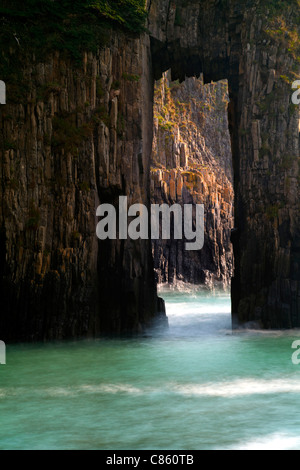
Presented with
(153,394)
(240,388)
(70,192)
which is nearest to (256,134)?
(70,192)

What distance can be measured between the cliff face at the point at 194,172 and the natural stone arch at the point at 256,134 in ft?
96.4

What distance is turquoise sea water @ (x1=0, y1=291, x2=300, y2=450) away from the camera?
9.59m

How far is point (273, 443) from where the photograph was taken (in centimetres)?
912

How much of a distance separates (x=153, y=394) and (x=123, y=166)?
1072 cm

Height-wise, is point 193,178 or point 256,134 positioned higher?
point 193,178


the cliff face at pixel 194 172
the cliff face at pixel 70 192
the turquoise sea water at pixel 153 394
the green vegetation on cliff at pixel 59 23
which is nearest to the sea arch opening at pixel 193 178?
the cliff face at pixel 194 172

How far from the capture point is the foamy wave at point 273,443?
891cm

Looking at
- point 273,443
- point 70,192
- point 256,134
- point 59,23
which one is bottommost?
point 273,443

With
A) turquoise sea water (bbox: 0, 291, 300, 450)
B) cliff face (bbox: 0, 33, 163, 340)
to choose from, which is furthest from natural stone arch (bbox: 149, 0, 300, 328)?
cliff face (bbox: 0, 33, 163, 340)

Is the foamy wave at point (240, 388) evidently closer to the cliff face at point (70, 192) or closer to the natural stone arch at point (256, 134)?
the cliff face at point (70, 192)

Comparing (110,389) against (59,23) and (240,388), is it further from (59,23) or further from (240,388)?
(59,23)

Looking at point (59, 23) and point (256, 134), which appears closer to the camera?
point (59, 23)

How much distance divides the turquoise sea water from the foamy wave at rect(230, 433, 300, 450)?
1 centimetres

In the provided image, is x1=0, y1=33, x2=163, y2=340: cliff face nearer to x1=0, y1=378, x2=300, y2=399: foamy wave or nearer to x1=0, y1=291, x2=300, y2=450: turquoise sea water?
x1=0, y1=291, x2=300, y2=450: turquoise sea water
